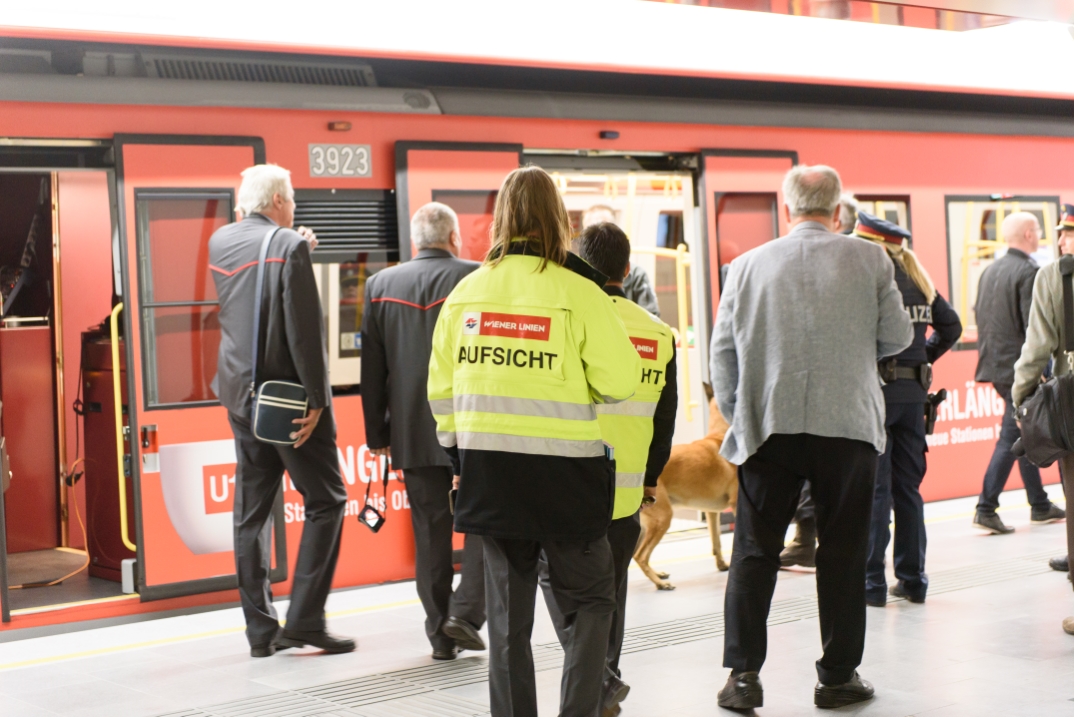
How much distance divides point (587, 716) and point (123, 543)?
3.77 m

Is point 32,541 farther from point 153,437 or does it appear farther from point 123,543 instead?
point 153,437

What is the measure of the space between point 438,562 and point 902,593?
2295 millimetres

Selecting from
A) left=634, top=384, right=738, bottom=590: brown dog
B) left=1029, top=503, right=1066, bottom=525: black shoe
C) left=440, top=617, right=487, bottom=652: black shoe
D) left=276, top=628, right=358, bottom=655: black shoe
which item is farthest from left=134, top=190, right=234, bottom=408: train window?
left=1029, top=503, right=1066, bottom=525: black shoe

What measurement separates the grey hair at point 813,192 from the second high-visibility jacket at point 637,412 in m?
0.76

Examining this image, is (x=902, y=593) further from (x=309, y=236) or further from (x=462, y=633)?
(x=309, y=236)

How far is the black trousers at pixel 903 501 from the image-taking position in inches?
219

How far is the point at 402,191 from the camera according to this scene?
634cm

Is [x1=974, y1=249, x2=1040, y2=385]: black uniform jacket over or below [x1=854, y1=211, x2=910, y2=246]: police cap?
below

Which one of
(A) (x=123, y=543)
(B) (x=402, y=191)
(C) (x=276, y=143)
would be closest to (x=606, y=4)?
(B) (x=402, y=191)

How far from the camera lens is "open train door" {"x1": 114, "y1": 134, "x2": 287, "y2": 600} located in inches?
225

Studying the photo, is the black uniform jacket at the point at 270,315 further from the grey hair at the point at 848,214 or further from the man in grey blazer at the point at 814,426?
the grey hair at the point at 848,214

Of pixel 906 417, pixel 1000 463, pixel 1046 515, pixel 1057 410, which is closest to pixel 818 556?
pixel 1057 410

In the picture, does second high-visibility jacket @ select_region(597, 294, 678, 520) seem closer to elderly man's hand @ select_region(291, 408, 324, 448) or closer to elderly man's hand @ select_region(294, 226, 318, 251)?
elderly man's hand @ select_region(291, 408, 324, 448)

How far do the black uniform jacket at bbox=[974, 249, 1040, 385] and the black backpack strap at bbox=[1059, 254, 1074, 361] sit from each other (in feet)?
7.87
